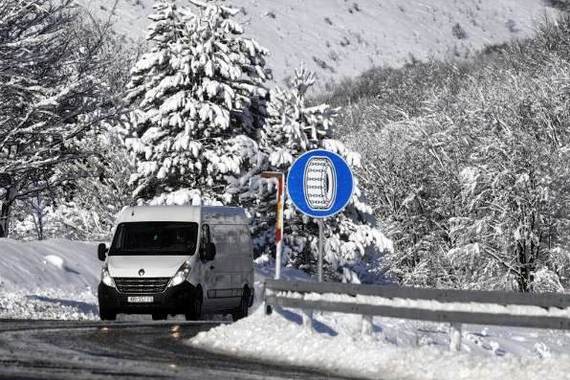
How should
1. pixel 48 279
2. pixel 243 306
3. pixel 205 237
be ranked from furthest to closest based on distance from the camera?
1. pixel 48 279
2. pixel 243 306
3. pixel 205 237

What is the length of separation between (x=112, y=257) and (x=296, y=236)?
2645 centimetres

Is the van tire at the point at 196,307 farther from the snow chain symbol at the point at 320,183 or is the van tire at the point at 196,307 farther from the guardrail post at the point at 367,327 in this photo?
the guardrail post at the point at 367,327

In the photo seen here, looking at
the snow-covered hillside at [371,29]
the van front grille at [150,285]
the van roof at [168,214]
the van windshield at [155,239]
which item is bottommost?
the van front grille at [150,285]

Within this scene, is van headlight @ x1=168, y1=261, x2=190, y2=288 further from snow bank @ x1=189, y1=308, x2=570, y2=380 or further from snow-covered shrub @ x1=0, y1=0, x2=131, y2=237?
snow-covered shrub @ x1=0, y1=0, x2=131, y2=237

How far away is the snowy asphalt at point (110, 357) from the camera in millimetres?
11086

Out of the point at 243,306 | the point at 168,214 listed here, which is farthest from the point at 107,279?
the point at 243,306

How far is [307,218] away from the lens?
47.2 m

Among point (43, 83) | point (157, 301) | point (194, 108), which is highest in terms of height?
point (194, 108)

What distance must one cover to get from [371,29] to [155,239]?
123m

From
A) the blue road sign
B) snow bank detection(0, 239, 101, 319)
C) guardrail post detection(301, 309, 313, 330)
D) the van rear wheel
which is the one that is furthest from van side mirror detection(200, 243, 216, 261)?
guardrail post detection(301, 309, 313, 330)

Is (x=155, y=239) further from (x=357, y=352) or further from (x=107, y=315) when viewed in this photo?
(x=357, y=352)

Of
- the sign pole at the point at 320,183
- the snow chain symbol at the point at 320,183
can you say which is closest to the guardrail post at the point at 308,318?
the sign pole at the point at 320,183

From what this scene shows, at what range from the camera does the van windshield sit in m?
21.3

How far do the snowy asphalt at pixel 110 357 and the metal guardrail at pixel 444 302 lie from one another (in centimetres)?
167
